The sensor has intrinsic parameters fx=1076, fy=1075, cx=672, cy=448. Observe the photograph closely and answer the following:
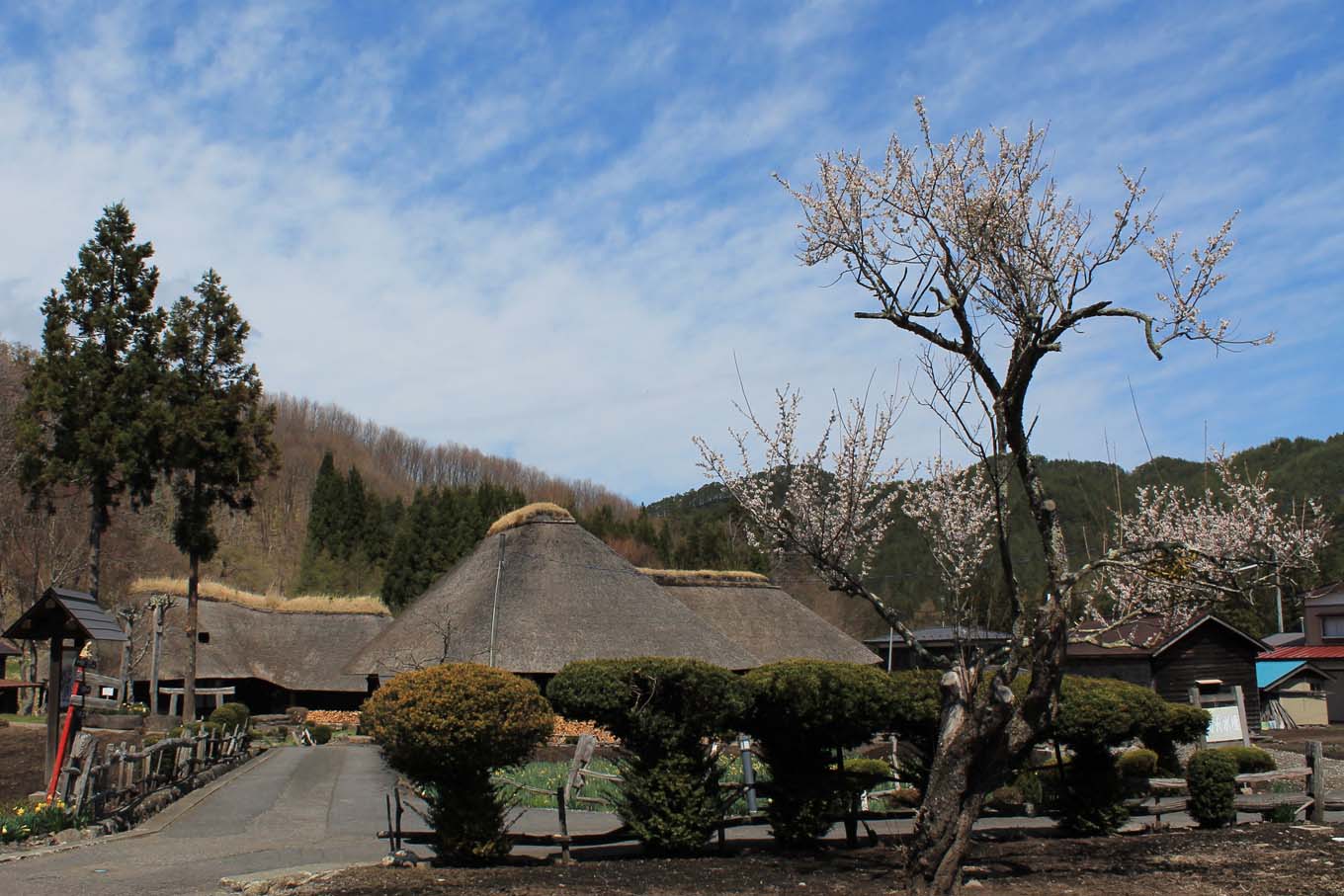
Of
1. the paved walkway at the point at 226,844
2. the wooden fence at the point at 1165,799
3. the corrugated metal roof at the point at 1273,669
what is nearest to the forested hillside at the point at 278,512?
the paved walkway at the point at 226,844

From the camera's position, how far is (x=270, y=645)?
42.0 m

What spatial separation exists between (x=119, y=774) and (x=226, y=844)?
8.66ft

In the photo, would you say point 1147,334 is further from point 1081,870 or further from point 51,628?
point 51,628

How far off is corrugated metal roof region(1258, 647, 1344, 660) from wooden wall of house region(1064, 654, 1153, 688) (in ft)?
67.3

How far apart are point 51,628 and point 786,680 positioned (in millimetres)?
9796

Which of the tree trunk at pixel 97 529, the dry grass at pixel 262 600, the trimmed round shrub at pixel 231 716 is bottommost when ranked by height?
the trimmed round shrub at pixel 231 716

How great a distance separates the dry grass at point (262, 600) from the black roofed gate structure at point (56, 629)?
28295mm

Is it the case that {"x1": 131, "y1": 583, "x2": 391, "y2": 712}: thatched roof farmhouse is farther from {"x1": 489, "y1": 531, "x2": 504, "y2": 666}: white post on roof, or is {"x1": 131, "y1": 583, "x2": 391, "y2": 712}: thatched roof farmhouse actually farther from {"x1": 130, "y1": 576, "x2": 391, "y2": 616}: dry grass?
{"x1": 489, "y1": 531, "x2": 504, "y2": 666}: white post on roof

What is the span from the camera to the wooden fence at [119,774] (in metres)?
13.5

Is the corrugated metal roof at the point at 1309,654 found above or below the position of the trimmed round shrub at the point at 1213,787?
above

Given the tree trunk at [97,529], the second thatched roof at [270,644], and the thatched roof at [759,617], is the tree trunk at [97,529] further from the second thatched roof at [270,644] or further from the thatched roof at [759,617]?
the thatched roof at [759,617]

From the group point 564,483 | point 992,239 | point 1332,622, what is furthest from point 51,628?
point 564,483

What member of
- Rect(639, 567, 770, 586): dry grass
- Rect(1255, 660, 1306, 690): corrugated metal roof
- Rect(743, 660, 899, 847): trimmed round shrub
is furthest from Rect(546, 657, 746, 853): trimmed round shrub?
Rect(1255, 660, 1306, 690): corrugated metal roof

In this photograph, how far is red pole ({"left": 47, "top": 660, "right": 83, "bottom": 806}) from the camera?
13.7 m
